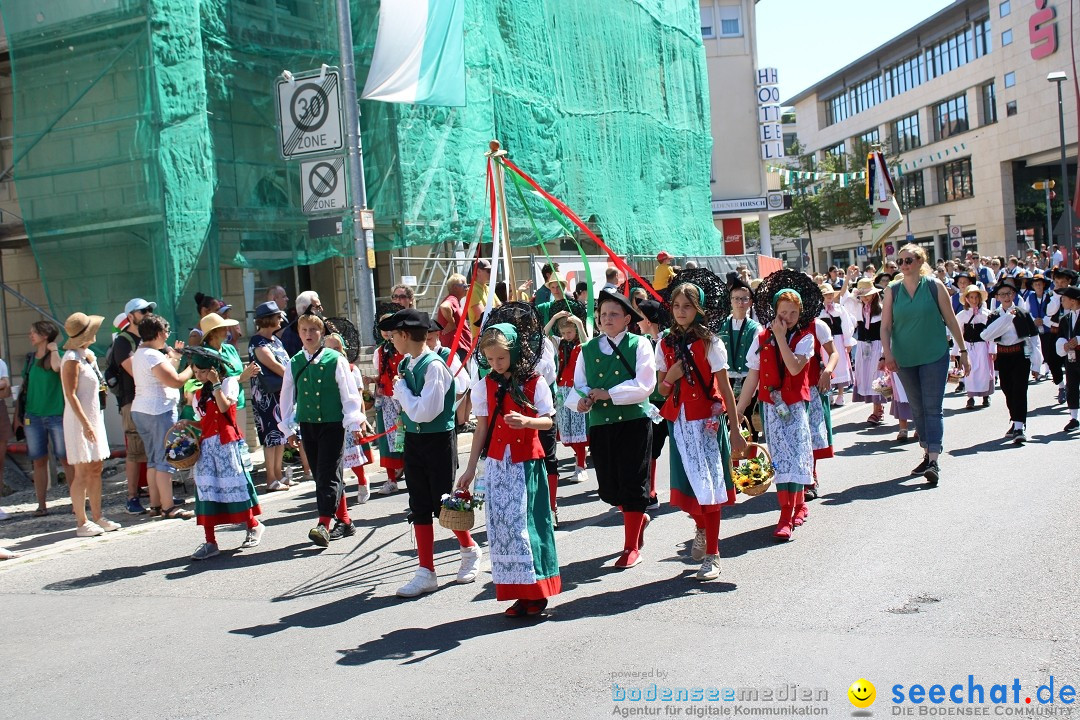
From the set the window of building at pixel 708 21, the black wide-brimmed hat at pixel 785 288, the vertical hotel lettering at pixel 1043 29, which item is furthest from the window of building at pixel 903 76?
the black wide-brimmed hat at pixel 785 288

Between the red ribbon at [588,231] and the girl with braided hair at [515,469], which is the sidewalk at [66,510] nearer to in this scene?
the red ribbon at [588,231]

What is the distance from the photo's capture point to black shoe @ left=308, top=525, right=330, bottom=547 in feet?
25.4

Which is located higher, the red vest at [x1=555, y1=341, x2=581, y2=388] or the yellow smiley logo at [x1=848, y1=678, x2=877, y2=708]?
the red vest at [x1=555, y1=341, x2=581, y2=388]

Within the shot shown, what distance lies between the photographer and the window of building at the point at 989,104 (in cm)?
5434

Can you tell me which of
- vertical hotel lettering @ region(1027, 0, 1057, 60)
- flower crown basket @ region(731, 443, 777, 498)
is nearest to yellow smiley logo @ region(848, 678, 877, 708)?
flower crown basket @ region(731, 443, 777, 498)

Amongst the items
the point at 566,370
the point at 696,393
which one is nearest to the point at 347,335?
the point at 566,370

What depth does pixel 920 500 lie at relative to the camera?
8.20 meters

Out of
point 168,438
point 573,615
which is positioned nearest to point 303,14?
point 168,438

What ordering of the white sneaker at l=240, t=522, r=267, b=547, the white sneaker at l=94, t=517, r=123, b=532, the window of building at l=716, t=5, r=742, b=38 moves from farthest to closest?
1. the window of building at l=716, t=5, r=742, b=38
2. the white sneaker at l=94, t=517, r=123, b=532
3. the white sneaker at l=240, t=522, r=267, b=547

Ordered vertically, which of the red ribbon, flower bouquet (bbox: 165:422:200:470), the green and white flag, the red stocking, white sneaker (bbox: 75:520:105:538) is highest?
the green and white flag

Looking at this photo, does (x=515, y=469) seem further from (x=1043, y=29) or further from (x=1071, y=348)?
(x=1043, y=29)

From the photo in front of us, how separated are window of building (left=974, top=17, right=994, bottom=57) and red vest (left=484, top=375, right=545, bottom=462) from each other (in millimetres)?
54725

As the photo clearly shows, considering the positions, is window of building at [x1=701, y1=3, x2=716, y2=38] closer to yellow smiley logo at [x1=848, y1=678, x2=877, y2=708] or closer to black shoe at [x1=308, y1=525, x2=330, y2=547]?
black shoe at [x1=308, y1=525, x2=330, y2=547]

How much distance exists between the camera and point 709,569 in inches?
247
